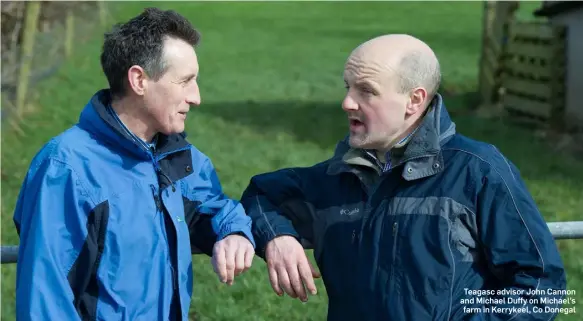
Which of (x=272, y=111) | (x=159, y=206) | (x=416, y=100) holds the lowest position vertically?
(x=272, y=111)

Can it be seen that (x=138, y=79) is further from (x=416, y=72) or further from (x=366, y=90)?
(x=416, y=72)

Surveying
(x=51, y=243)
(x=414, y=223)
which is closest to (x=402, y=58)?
(x=414, y=223)

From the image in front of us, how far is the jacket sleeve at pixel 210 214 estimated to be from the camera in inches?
127

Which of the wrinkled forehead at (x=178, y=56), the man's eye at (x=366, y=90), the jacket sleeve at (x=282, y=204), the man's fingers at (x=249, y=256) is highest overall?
the wrinkled forehead at (x=178, y=56)

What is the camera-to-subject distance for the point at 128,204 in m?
2.98

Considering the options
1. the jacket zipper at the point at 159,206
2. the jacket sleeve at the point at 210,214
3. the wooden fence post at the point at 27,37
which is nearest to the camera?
the jacket zipper at the point at 159,206

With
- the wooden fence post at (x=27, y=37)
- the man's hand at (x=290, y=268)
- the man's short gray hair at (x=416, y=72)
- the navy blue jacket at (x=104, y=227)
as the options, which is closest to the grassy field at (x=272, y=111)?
the wooden fence post at (x=27, y=37)

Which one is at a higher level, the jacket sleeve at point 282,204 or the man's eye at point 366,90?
the man's eye at point 366,90

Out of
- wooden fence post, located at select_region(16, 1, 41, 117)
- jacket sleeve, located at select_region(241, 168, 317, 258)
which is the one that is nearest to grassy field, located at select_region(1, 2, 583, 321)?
wooden fence post, located at select_region(16, 1, 41, 117)

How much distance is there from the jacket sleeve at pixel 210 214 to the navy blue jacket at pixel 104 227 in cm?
1

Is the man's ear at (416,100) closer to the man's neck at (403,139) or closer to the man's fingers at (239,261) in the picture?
the man's neck at (403,139)

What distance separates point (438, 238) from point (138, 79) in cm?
106

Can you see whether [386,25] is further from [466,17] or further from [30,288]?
[30,288]

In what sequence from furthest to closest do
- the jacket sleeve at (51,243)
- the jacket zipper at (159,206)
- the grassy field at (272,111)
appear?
1. the grassy field at (272,111)
2. the jacket zipper at (159,206)
3. the jacket sleeve at (51,243)
